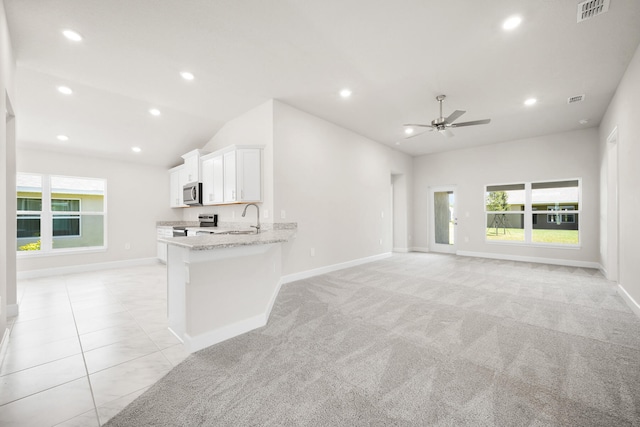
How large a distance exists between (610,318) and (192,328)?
4.45m

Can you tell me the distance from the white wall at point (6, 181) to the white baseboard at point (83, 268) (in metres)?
2.67

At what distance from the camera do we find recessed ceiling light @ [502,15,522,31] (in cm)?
254

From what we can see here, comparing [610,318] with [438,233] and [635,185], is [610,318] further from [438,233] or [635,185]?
[438,233]

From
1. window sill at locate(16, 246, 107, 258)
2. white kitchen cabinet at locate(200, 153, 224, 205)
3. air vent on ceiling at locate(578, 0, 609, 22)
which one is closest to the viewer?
air vent on ceiling at locate(578, 0, 609, 22)

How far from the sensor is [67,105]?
4.25 metres

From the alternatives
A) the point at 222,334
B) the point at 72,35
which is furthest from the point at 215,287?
the point at 72,35

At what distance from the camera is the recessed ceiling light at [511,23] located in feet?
8.34

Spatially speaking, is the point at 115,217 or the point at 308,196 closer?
the point at 308,196

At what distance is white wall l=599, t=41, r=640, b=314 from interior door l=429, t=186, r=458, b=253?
3889mm

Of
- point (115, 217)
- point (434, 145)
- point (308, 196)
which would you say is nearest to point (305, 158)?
point (308, 196)

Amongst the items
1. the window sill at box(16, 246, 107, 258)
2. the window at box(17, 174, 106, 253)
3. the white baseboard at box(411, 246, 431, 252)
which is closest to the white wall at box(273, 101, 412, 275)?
the white baseboard at box(411, 246, 431, 252)

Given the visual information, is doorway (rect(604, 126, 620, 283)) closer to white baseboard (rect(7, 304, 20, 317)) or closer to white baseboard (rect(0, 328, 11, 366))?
white baseboard (rect(0, 328, 11, 366))

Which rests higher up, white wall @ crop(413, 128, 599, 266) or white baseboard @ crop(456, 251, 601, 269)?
Result: white wall @ crop(413, 128, 599, 266)

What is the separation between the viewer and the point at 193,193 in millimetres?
5586
